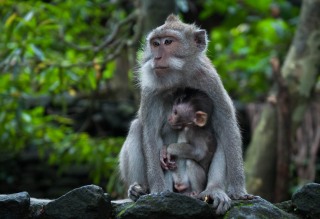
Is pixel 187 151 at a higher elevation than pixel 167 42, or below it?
below

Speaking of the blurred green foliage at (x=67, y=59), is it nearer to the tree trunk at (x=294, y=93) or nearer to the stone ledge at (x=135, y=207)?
the tree trunk at (x=294, y=93)

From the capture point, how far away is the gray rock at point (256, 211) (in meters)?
4.62

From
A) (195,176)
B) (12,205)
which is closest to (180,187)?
(195,176)

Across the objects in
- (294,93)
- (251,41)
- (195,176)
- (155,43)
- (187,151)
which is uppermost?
(251,41)

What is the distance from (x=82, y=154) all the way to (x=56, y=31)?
1784 millimetres

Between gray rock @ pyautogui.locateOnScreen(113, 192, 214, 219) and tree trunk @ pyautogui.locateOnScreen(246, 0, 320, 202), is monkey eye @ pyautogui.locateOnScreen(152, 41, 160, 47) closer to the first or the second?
gray rock @ pyautogui.locateOnScreen(113, 192, 214, 219)

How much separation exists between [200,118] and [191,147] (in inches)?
9.9

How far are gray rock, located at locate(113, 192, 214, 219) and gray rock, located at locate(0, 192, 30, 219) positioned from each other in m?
0.70

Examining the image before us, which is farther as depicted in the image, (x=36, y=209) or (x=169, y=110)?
(x=169, y=110)

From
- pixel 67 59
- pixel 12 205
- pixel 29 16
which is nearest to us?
pixel 12 205

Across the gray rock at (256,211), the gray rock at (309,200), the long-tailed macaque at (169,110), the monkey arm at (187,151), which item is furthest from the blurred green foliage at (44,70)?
the gray rock at (309,200)

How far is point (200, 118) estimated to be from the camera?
5.55 metres

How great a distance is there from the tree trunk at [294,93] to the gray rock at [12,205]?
536 centimetres

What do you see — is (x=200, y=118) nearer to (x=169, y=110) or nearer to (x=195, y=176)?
(x=169, y=110)
